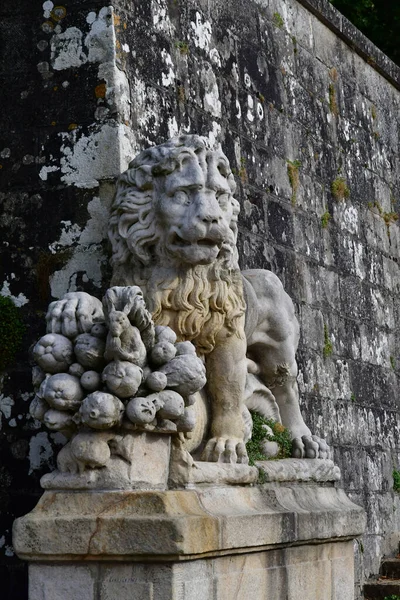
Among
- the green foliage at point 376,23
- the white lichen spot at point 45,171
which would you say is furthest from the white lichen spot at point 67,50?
the green foliage at point 376,23

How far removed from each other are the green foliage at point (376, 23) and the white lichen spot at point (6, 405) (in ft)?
30.3

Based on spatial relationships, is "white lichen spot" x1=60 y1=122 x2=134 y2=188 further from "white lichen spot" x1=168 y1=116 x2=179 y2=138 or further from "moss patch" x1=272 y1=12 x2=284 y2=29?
"moss patch" x1=272 y1=12 x2=284 y2=29

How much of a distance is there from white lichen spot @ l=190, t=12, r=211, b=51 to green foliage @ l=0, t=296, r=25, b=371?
177 centimetres

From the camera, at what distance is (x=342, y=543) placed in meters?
5.71

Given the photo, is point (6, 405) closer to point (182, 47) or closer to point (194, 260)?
point (194, 260)

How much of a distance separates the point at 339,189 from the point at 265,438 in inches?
116

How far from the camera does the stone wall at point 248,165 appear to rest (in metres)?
5.28

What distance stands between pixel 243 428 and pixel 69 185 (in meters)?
1.31

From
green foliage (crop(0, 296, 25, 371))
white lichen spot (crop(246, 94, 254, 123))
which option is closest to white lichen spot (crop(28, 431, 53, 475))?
green foliage (crop(0, 296, 25, 371))

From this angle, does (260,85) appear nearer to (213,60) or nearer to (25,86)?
(213,60)

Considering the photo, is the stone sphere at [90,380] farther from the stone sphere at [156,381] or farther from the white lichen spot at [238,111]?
the white lichen spot at [238,111]

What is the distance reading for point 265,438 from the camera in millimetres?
5660

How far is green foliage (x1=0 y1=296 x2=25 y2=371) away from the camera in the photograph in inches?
208

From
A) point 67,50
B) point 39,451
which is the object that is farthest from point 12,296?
point 67,50
